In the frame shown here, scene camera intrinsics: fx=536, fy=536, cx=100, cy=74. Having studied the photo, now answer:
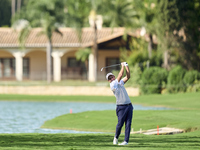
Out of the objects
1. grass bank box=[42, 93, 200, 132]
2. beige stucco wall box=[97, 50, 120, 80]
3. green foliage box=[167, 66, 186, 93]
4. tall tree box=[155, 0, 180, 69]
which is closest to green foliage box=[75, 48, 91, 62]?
beige stucco wall box=[97, 50, 120, 80]

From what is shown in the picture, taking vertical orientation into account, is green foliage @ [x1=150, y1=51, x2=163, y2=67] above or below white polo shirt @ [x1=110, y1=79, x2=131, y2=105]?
above

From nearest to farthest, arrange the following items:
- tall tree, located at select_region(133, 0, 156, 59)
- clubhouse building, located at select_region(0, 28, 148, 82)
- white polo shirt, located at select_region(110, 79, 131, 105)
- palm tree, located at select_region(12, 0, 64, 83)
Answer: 1. white polo shirt, located at select_region(110, 79, 131, 105)
2. tall tree, located at select_region(133, 0, 156, 59)
3. palm tree, located at select_region(12, 0, 64, 83)
4. clubhouse building, located at select_region(0, 28, 148, 82)

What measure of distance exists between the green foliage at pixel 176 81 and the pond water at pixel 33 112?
22.5ft

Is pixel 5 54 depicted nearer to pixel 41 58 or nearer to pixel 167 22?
pixel 41 58

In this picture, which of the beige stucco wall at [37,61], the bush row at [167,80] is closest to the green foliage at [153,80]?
the bush row at [167,80]

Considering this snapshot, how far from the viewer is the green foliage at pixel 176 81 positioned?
4122 centimetres

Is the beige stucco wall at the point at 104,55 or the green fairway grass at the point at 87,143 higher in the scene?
the beige stucco wall at the point at 104,55

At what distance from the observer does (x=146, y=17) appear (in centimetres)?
4706

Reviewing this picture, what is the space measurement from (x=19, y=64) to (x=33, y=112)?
81.8 ft

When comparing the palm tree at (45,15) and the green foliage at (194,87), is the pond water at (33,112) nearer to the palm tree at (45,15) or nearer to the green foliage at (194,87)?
the green foliage at (194,87)

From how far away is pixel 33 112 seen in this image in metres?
31.4

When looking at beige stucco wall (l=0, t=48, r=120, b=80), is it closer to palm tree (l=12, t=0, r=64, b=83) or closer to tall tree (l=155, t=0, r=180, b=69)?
palm tree (l=12, t=0, r=64, b=83)

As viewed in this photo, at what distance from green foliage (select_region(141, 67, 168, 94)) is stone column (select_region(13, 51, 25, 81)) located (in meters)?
17.2

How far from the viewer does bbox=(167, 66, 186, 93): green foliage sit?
41219 millimetres
